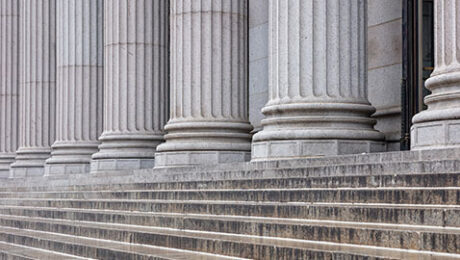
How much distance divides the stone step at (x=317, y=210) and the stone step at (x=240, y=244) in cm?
98

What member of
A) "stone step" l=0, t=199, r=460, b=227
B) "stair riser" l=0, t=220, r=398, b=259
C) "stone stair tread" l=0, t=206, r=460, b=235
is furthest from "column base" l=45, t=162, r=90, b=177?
"stone stair tread" l=0, t=206, r=460, b=235

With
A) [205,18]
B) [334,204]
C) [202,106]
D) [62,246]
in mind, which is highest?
[205,18]

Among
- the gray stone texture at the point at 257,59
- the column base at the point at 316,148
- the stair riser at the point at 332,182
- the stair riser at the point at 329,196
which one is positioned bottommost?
the stair riser at the point at 329,196

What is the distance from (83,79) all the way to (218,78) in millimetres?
13837

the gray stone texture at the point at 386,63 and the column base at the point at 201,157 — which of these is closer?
the gray stone texture at the point at 386,63

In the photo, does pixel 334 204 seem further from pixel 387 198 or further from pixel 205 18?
pixel 205 18

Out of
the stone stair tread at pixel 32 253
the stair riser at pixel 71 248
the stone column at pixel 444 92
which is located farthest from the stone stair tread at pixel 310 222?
the stone column at pixel 444 92

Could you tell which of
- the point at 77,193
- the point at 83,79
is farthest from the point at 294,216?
the point at 83,79

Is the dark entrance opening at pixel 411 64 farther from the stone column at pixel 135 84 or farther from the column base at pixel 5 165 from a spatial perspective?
the column base at pixel 5 165

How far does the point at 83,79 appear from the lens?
44.0m

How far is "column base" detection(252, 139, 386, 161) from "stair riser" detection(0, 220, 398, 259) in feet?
16.2

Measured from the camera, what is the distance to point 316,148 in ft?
80.6

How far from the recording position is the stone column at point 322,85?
24.8 metres

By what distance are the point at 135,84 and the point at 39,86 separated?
1427cm
